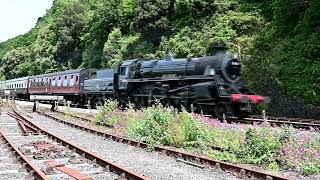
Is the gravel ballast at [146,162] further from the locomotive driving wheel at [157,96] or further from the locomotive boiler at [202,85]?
the locomotive driving wheel at [157,96]

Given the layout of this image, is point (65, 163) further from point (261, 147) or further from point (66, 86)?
point (66, 86)

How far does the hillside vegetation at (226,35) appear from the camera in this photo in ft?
71.1

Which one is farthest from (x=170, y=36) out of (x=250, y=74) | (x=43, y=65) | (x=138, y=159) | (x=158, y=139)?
(x=43, y=65)

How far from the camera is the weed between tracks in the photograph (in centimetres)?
891

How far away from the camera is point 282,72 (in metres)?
→ 22.1

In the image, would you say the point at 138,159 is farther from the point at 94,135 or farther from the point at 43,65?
the point at 43,65

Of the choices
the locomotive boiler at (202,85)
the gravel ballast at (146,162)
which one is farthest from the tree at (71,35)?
the gravel ballast at (146,162)

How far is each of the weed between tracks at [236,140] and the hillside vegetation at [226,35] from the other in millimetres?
8828

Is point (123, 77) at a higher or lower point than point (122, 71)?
lower

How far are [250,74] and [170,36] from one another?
524 inches

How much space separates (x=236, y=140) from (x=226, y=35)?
18025mm

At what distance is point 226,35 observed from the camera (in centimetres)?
2823

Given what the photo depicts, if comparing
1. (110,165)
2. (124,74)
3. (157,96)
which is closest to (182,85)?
(157,96)

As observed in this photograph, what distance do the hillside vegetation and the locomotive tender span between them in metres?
3.65
